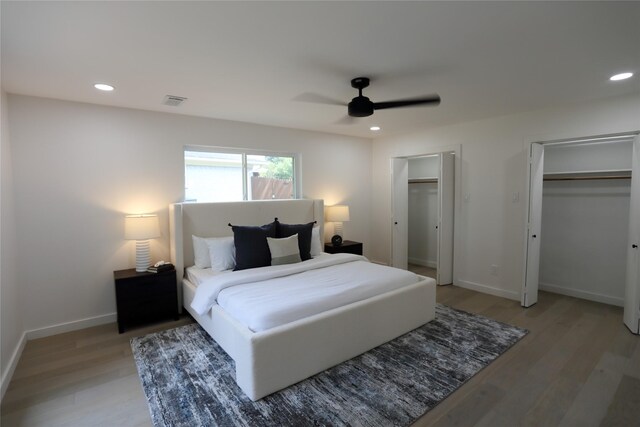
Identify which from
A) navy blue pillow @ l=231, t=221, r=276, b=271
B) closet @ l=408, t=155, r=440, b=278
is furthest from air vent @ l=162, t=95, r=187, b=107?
closet @ l=408, t=155, r=440, b=278

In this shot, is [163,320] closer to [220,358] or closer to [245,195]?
[220,358]

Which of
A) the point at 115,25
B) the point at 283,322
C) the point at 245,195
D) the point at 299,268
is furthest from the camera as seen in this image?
the point at 245,195

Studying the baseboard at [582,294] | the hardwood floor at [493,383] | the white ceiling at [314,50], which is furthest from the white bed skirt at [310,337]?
the baseboard at [582,294]

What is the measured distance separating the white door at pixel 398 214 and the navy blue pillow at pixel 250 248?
8.39 feet

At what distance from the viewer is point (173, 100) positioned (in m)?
3.23

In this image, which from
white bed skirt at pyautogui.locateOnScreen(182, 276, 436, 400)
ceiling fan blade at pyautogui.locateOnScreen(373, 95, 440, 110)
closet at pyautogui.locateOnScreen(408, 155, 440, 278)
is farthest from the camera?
closet at pyautogui.locateOnScreen(408, 155, 440, 278)

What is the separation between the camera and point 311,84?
9.27 ft

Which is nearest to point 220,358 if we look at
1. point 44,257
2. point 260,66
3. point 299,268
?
point 299,268

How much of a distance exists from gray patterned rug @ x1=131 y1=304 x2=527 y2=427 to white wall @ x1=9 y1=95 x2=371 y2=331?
972mm

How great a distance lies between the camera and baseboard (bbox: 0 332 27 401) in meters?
2.29

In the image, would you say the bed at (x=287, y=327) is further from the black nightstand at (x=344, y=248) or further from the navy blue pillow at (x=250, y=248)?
the black nightstand at (x=344, y=248)

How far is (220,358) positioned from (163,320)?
122 centimetres

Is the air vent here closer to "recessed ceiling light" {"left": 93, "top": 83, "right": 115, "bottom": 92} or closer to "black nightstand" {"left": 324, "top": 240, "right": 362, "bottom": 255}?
"recessed ceiling light" {"left": 93, "top": 83, "right": 115, "bottom": 92}

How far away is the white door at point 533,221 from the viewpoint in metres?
3.73
